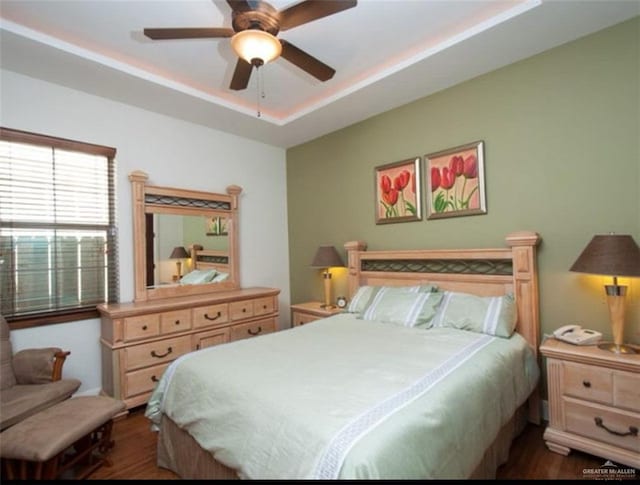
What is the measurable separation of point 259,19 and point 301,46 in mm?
911

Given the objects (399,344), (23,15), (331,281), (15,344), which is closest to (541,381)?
(399,344)

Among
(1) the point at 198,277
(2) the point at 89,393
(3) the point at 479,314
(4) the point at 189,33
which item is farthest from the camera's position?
(1) the point at 198,277

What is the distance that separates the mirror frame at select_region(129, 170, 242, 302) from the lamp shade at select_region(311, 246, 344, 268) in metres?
0.99

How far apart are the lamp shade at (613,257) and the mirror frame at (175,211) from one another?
3.20 meters

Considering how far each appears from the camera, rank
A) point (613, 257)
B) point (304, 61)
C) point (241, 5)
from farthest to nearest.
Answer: point (304, 61)
point (613, 257)
point (241, 5)

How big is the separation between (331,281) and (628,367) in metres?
2.61

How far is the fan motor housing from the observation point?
166 centimetres

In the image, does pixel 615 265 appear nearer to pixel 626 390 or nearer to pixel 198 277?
pixel 626 390

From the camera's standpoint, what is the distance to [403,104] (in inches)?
126

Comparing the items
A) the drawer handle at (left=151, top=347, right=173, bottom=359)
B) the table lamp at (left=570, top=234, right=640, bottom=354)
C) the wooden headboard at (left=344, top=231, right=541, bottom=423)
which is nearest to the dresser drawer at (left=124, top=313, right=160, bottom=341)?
the drawer handle at (left=151, top=347, right=173, bottom=359)

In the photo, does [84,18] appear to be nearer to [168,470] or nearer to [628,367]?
[168,470]

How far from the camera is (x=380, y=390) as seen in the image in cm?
140

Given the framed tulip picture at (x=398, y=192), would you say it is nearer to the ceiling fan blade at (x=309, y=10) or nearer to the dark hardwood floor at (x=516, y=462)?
the ceiling fan blade at (x=309, y=10)

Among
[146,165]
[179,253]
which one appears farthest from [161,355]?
[146,165]
